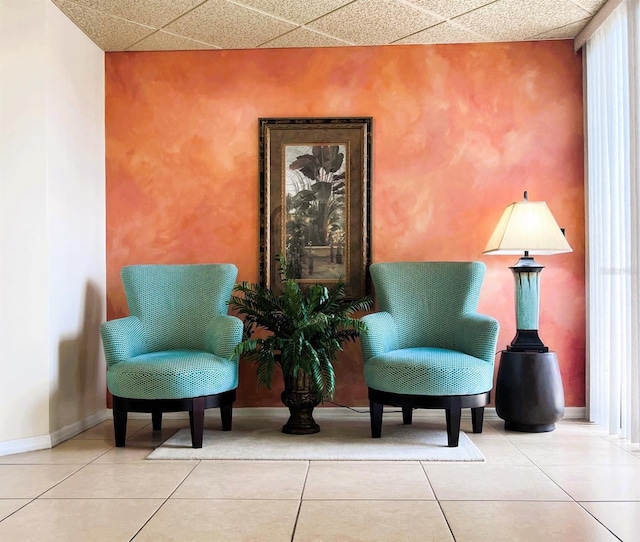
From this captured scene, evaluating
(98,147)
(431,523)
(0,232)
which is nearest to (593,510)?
(431,523)

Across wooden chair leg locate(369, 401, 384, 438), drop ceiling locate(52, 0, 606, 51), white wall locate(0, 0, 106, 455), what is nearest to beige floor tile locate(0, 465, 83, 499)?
white wall locate(0, 0, 106, 455)

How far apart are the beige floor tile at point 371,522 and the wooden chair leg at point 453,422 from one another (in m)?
0.93

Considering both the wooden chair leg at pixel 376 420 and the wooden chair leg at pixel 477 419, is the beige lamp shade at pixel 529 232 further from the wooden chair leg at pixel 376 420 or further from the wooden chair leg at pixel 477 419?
the wooden chair leg at pixel 376 420

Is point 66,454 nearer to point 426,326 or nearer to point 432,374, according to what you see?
point 432,374

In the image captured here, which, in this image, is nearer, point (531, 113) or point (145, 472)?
point (145, 472)

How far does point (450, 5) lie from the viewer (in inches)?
147

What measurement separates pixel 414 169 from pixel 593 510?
2562mm

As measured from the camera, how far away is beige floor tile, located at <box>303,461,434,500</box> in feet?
8.60

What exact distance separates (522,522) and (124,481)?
1.71 meters

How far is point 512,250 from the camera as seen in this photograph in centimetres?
382

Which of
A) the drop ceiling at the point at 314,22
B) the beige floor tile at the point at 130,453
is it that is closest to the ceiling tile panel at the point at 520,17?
the drop ceiling at the point at 314,22

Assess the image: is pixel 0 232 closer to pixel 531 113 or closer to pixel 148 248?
pixel 148 248

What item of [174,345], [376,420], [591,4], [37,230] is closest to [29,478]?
[174,345]

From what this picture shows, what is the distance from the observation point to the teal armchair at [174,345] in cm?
335
